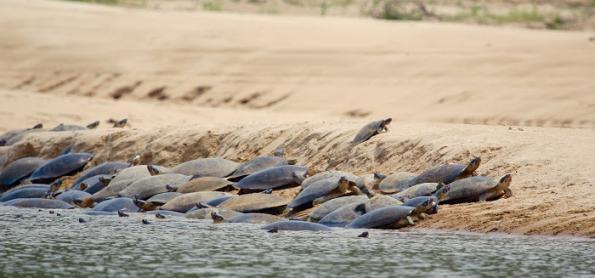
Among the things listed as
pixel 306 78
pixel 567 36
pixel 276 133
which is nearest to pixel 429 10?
pixel 567 36

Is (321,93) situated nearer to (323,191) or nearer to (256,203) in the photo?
(256,203)

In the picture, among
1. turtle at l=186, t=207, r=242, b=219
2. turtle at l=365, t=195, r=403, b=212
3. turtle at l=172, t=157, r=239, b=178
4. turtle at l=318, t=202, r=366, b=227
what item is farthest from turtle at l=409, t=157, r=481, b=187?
turtle at l=172, t=157, r=239, b=178

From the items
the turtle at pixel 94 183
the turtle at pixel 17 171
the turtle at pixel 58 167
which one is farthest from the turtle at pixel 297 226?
the turtle at pixel 17 171

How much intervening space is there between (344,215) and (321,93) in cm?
878

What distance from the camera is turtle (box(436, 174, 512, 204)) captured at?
34.6 feet

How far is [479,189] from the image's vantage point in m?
10.6

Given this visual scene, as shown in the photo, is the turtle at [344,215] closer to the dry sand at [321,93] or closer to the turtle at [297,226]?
the turtle at [297,226]

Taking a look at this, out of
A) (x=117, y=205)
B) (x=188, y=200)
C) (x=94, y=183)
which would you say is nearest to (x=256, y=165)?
(x=188, y=200)

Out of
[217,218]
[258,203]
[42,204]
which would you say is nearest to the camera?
[217,218]

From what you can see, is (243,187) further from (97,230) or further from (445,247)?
(445,247)

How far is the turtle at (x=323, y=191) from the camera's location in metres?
11.1

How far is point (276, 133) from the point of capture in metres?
13.7

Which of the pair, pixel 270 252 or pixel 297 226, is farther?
pixel 297 226

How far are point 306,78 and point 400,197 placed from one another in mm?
9437
